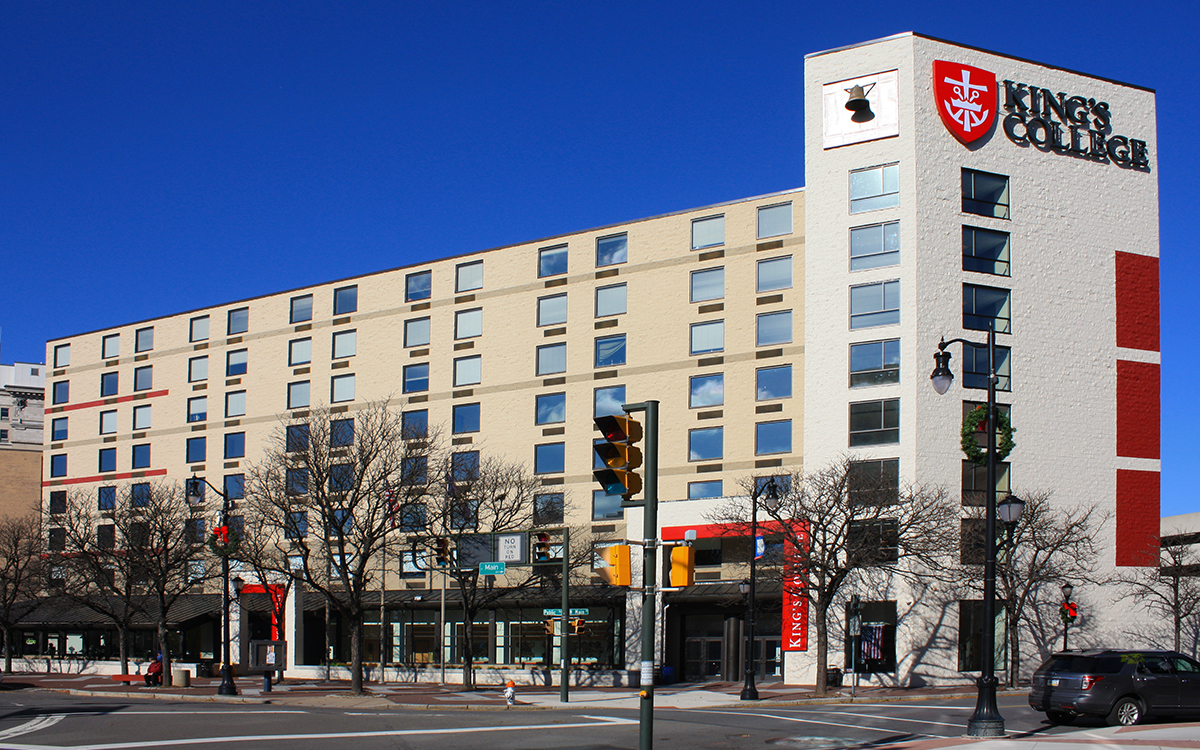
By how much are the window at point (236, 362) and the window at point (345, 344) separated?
710 centimetres

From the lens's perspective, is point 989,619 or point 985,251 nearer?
point 989,619

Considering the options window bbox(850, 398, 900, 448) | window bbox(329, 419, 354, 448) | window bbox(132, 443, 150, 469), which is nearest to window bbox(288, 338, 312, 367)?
window bbox(329, 419, 354, 448)

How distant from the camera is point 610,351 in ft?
189

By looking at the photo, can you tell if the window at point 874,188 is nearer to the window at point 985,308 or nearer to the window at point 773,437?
the window at point 985,308

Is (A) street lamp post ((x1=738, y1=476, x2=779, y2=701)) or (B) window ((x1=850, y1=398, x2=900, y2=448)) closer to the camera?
(A) street lamp post ((x1=738, y1=476, x2=779, y2=701))

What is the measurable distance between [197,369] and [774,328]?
38816mm

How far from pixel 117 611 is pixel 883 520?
45.5 m

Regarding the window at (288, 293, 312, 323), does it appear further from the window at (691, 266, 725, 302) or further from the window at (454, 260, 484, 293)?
the window at (691, 266, 725, 302)

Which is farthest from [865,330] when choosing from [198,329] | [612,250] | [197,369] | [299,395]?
[198,329]

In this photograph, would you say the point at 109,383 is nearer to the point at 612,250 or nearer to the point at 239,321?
the point at 239,321

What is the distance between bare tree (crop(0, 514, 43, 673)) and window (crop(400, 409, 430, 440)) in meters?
23.6

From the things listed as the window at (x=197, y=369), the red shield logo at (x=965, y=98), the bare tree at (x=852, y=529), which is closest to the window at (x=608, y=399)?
the bare tree at (x=852, y=529)

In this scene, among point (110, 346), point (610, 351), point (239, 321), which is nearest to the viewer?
point (610, 351)

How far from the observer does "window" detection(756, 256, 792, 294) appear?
53094mm
